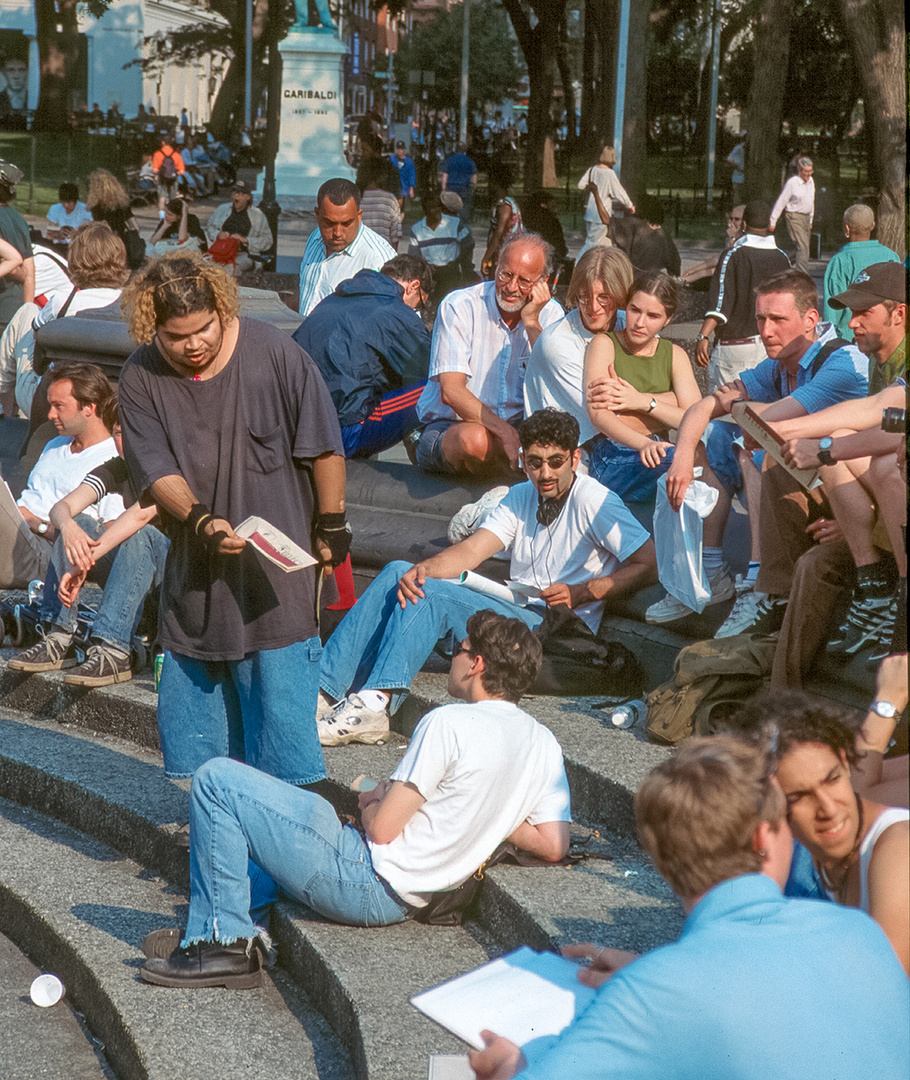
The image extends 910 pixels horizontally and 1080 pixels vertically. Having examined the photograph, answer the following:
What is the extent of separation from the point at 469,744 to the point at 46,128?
40969mm

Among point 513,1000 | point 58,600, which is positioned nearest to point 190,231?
point 58,600

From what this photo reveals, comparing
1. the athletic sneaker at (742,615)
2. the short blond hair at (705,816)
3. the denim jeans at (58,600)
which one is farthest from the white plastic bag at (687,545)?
the short blond hair at (705,816)

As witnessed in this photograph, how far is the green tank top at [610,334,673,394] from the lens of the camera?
5.50 metres

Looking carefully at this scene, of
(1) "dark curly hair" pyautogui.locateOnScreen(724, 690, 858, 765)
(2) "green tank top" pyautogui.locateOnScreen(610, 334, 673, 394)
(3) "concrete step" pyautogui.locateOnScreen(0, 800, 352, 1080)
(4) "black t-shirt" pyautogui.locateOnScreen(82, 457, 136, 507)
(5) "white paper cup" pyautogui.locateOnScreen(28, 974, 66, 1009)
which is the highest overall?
(2) "green tank top" pyautogui.locateOnScreen(610, 334, 673, 394)

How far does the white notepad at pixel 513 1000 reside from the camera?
2184 millimetres

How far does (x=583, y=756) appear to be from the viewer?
438cm

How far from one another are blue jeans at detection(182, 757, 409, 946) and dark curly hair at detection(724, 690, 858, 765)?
1700 millimetres

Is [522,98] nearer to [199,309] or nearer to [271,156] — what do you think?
[271,156]

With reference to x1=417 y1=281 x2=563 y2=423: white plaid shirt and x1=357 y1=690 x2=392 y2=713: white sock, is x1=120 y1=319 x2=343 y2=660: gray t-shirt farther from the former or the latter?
x1=417 y1=281 x2=563 y2=423: white plaid shirt

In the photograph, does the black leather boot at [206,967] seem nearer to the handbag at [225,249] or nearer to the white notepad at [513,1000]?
the white notepad at [513,1000]

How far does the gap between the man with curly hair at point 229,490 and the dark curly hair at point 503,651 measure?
611 millimetres

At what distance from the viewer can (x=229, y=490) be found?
12.9ft

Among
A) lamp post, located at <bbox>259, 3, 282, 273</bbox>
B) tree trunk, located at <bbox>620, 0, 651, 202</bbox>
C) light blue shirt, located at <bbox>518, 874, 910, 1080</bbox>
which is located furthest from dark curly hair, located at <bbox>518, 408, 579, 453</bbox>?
tree trunk, located at <bbox>620, 0, 651, 202</bbox>

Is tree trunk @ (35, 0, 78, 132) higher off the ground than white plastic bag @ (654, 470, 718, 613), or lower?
higher
